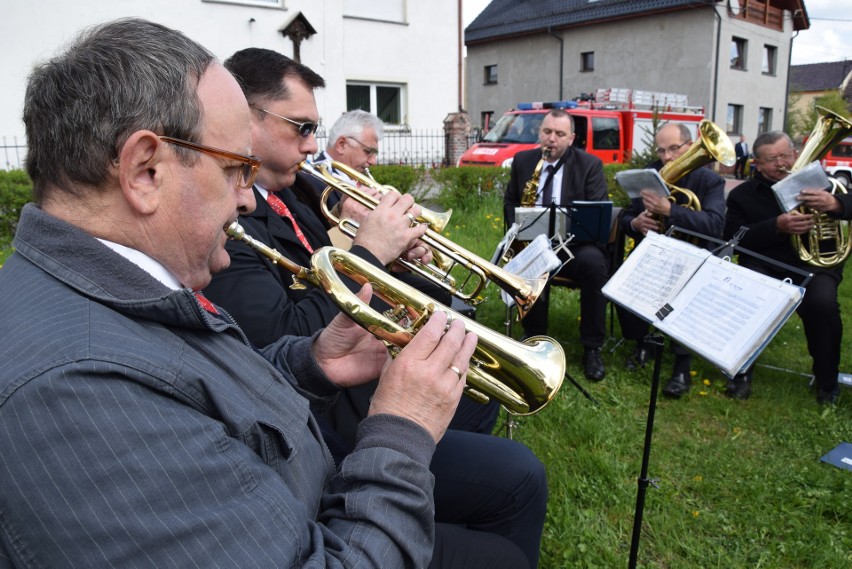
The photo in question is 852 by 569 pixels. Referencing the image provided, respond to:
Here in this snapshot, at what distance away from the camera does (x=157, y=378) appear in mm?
1001

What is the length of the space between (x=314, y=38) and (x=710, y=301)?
12.5m

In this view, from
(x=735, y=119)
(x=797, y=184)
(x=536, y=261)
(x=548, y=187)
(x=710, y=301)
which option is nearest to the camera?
(x=710, y=301)

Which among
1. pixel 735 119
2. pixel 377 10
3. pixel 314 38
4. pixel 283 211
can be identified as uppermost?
pixel 377 10

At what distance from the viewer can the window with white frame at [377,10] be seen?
13.7 m

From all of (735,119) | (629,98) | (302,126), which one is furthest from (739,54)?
(302,126)

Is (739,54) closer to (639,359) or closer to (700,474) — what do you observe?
(639,359)

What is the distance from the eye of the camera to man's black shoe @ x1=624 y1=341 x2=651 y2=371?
464cm

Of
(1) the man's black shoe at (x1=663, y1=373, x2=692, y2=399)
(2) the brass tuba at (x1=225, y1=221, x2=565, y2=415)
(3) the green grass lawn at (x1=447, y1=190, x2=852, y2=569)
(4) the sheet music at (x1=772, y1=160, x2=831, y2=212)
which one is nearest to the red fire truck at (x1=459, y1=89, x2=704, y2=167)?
(4) the sheet music at (x1=772, y1=160, x2=831, y2=212)

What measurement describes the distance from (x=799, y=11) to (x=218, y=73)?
33475mm

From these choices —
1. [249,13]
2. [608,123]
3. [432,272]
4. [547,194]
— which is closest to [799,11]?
[608,123]

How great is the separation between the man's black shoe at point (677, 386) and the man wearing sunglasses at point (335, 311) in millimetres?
2524

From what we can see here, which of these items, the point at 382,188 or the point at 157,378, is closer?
the point at 157,378

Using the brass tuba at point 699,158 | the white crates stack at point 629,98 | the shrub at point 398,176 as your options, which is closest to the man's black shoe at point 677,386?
the brass tuba at point 699,158

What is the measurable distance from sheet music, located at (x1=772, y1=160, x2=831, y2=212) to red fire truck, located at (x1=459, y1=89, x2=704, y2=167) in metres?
7.08
